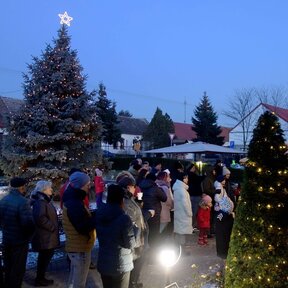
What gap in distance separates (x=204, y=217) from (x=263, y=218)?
5809 mm

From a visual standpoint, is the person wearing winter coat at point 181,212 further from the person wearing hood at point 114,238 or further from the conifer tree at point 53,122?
the conifer tree at point 53,122

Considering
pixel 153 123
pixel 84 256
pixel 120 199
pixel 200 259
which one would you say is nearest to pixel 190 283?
pixel 200 259

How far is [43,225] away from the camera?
6660mm

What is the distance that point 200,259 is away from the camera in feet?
29.2

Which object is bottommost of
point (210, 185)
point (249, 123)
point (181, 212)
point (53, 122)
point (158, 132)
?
point (181, 212)

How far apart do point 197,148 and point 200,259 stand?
28.3ft

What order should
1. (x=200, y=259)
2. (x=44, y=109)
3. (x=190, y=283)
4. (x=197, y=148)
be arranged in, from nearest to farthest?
(x=190, y=283) → (x=200, y=259) → (x=197, y=148) → (x=44, y=109)

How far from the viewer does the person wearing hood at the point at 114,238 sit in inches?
191

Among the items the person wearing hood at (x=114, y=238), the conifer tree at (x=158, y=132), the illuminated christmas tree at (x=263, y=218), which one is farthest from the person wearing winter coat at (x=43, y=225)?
the conifer tree at (x=158, y=132)

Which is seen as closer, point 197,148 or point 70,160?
point 197,148

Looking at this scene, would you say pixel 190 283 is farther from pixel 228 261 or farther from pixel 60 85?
pixel 60 85

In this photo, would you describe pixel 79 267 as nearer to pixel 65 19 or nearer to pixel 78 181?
pixel 78 181

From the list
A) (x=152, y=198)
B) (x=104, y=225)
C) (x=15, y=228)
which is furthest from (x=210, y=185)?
(x=104, y=225)

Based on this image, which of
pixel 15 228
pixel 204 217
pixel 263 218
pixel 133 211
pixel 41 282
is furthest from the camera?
pixel 204 217
